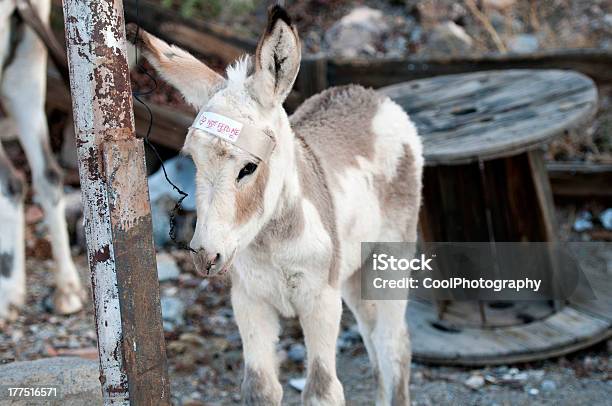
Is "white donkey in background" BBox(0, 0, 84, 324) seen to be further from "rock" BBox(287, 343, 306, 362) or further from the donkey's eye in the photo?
the donkey's eye

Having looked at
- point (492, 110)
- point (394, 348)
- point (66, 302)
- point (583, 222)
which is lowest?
point (394, 348)

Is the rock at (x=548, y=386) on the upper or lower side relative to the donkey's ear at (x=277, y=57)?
lower

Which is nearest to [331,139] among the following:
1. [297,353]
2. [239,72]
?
[239,72]

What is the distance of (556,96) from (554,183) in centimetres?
161

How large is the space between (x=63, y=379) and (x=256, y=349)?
95 cm

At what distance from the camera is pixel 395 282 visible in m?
3.94

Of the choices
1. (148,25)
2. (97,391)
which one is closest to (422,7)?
(148,25)

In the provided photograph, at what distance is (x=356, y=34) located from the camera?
8.41m

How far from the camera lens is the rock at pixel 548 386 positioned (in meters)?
4.49

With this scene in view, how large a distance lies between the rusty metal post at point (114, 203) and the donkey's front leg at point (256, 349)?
46 centimetres

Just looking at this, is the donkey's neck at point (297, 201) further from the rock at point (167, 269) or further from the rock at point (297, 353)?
the rock at point (167, 269)

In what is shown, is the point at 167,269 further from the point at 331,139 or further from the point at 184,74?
the point at 184,74

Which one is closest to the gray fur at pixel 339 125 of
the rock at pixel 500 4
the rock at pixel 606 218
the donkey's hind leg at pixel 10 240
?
the donkey's hind leg at pixel 10 240

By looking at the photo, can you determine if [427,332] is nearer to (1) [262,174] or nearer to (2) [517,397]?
(2) [517,397]
